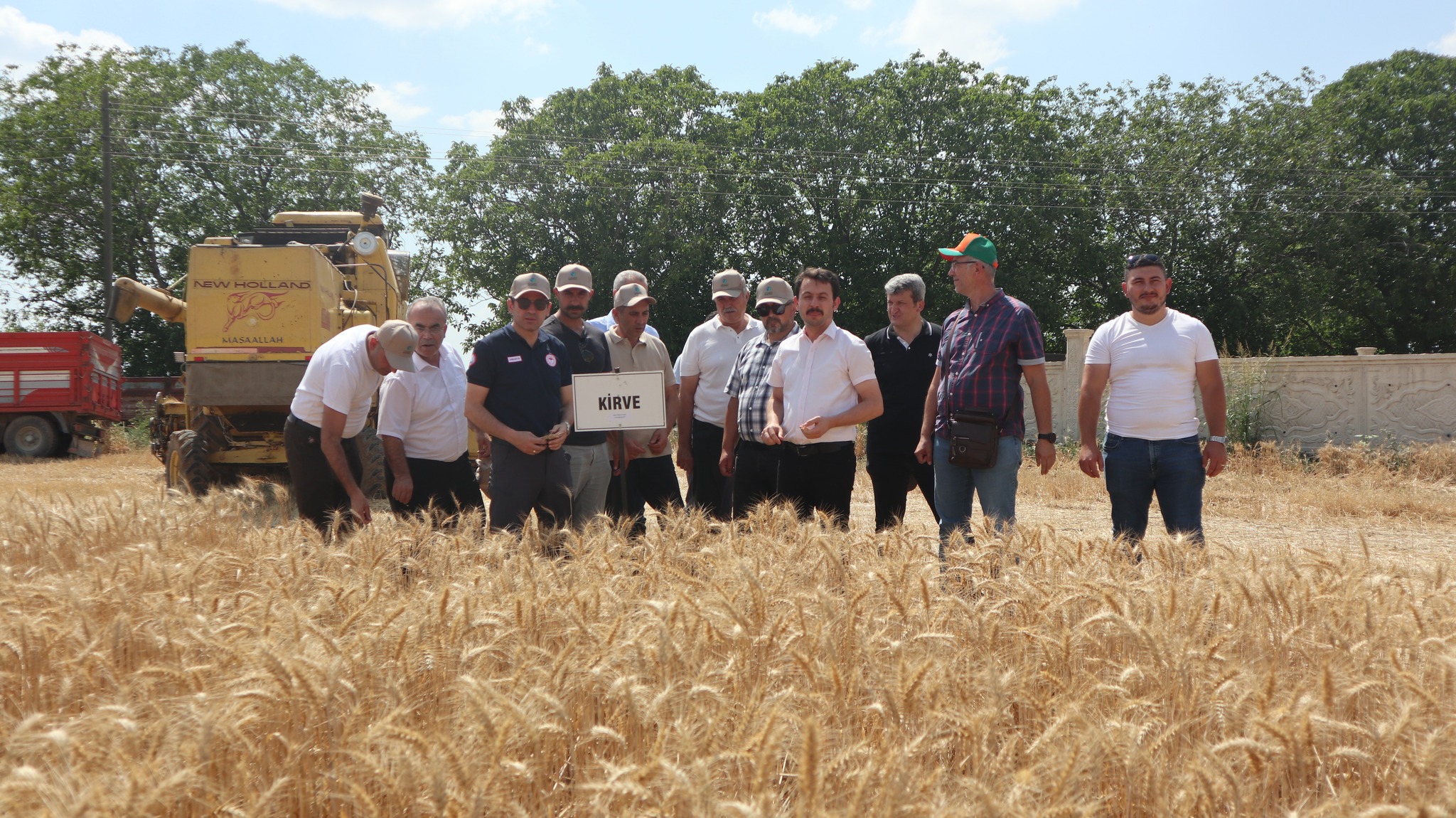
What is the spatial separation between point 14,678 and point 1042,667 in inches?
102

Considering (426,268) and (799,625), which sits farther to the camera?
(426,268)

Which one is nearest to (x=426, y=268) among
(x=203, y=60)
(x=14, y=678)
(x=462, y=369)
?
(x=203, y=60)

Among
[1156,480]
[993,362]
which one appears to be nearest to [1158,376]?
[1156,480]

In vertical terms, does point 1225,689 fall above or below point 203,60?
below

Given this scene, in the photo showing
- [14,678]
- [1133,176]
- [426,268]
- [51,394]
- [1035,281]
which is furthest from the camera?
[426,268]

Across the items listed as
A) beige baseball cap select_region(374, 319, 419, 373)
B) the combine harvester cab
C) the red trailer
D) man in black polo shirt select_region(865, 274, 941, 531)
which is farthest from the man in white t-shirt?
the red trailer

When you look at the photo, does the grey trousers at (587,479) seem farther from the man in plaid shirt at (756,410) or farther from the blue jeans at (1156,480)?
the blue jeans at (1156,480)

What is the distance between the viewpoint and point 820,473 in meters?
5.36

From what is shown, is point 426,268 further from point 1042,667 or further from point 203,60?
point 1042,667

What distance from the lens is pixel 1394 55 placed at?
3559 centimetres

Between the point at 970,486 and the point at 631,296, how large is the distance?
216 cm

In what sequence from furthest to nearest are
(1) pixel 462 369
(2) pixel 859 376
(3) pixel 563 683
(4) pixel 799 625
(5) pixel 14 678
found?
(1) pixel 462 369
(2) pixel 859 376
(4) pixel 799 625
(5) pixel 14 678
(3) pixel 563 683

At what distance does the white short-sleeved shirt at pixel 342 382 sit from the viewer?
493cm

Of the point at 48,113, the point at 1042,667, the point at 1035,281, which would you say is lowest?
the point at 1042,667
